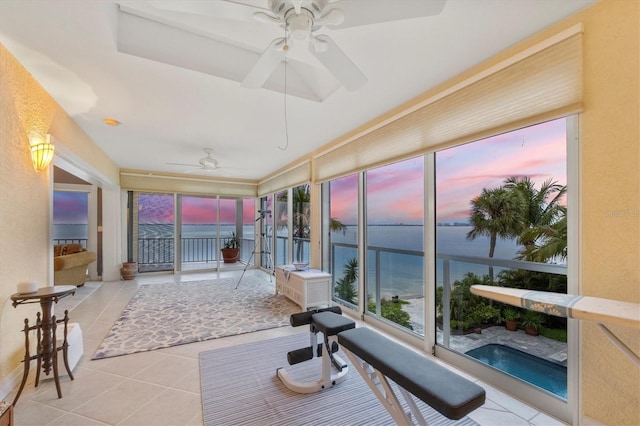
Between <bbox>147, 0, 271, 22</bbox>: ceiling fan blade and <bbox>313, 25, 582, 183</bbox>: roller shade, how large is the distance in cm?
172

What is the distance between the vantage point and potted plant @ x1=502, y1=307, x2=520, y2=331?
2229 millimetres

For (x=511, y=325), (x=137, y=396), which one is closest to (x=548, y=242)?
(x=511, y=325)

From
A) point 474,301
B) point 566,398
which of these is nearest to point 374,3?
point 474,301

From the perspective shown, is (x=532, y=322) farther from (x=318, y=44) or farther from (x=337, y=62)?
(x=318, y=44)

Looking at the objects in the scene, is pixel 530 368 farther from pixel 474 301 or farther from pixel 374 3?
pixel 374 3

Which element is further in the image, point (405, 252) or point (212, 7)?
point (405, 252)

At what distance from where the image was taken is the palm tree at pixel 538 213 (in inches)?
75.3

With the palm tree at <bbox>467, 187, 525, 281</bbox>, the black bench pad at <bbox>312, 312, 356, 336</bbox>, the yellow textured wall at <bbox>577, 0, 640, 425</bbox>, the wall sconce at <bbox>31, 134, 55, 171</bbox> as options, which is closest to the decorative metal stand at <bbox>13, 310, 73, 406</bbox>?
the wall sconce at <bbox>31, 134, 55, 171</bbox>

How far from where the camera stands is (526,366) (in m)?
2.09

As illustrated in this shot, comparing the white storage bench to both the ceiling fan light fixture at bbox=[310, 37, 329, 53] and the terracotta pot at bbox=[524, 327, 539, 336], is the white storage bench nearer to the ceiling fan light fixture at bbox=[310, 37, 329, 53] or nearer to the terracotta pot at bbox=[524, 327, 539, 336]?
the ceiling fan light fixture at bbox=[310, 37, 329, 53]

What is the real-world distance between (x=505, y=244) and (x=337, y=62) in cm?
188

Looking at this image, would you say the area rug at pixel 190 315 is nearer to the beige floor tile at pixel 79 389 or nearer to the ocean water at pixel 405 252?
the beige floor tile at pixel 79 389

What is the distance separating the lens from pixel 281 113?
10.6 feet

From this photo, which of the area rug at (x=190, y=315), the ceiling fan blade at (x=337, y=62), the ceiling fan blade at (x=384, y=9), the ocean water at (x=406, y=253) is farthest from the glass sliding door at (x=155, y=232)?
the ceiling fan blade at (x=384, y=9)
